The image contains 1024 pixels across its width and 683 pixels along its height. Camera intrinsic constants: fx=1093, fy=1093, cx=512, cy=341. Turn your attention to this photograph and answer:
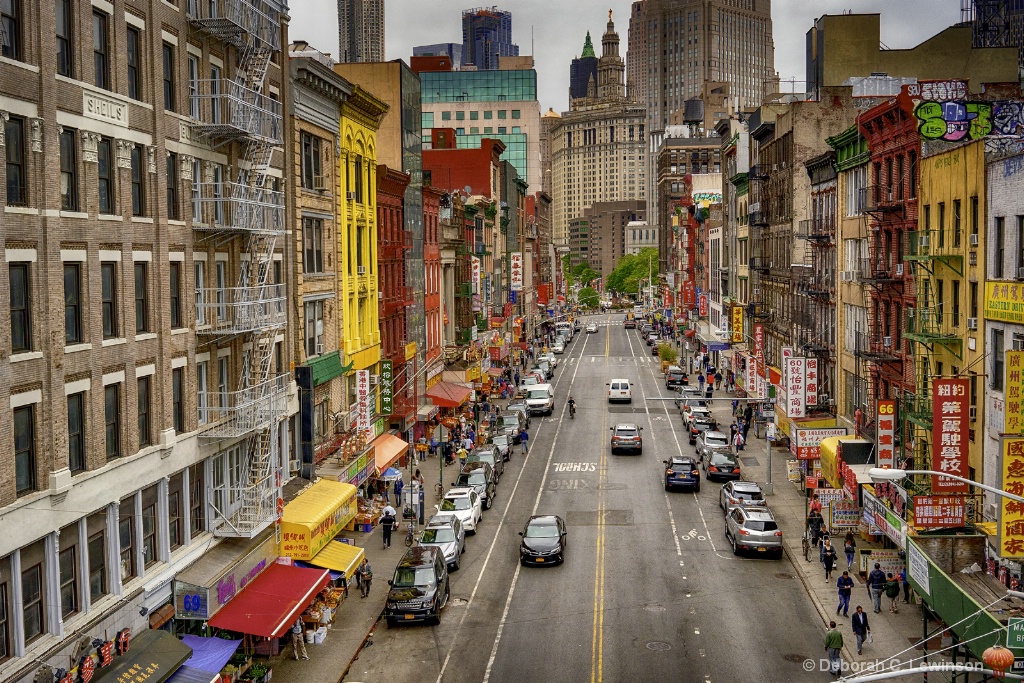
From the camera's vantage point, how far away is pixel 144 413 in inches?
1057

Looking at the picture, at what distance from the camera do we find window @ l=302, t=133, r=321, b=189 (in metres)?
40.7

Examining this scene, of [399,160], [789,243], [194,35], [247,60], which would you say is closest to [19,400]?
[194,35]

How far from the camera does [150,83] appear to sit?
2667 cm

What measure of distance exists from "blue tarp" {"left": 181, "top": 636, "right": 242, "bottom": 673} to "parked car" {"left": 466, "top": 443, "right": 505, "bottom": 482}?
26.7 meters

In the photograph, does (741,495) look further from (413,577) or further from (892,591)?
(413,577)

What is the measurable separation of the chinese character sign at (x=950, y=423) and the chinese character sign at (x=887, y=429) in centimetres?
698

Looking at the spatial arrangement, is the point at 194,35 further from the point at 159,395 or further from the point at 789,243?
the point at 789,243

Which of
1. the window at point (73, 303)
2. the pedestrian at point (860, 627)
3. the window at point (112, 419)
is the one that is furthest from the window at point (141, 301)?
the pedestrian at point (860, 627)

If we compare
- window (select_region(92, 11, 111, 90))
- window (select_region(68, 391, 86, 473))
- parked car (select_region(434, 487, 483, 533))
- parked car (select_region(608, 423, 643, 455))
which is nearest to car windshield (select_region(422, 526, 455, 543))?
parked car (select_region(434, 487, 483, 533))

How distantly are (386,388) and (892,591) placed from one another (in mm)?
25525

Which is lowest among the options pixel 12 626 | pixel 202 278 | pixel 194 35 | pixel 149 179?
pixel 12 626

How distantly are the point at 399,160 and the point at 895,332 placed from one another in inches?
1209

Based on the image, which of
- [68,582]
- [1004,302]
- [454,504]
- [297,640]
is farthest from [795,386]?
[68,582]

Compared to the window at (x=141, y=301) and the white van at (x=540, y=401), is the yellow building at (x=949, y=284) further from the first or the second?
the white van at (x=540, y=401)
